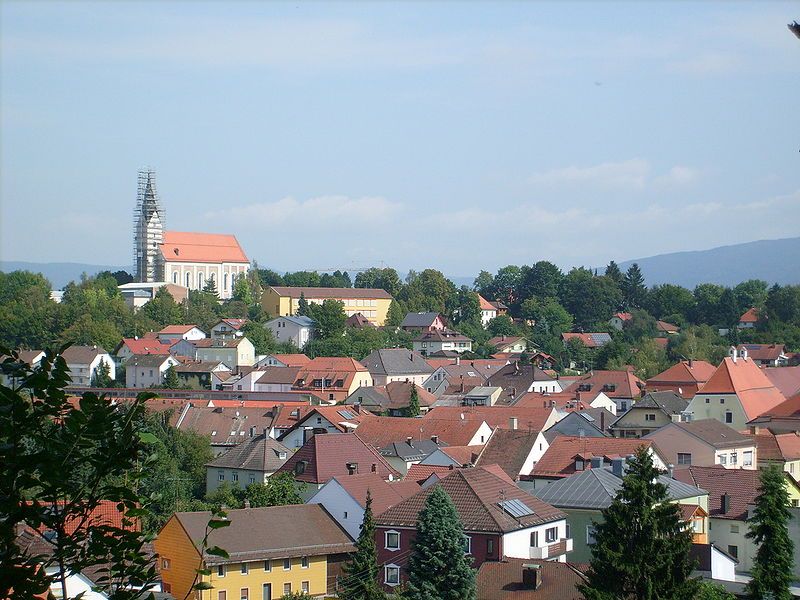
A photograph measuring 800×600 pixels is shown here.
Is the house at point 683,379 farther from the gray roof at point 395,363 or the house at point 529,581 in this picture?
the house at point 529,581

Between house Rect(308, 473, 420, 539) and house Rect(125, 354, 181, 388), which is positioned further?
house Rect(125, 354, 181, 388)

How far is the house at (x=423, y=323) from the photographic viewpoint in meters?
91.5

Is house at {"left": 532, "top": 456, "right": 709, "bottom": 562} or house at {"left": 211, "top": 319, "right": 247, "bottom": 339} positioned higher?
house at {"left": 211, "top": 319, "right": 247, "bottom": 339}

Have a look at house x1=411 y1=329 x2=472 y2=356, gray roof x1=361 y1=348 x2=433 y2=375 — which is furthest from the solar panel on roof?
house x1=411 y1=329 x2=472 y2=356

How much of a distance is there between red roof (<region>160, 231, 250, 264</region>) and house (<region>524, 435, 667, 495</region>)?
7700 cm

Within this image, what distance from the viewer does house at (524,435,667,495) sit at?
98.6 feet

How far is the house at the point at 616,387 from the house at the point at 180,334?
3149 cm

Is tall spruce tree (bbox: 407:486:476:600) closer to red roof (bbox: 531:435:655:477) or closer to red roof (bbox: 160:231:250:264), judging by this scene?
red roof (bbox: 531:435:655:477)

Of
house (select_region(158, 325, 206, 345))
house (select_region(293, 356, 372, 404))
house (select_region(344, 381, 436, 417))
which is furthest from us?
house (select_region(158, 325, 206, 345))

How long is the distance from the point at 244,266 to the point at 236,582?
90477 millimetres

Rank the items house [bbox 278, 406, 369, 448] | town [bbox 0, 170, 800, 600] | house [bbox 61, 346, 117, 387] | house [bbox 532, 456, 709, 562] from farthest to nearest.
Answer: house [bbox 61, 346, 117, 387]
house [bbox 278, 406, 369, 448]
house [bbox 532, 456, 709, 562]
town [bbox 0, 170, 800, 600]

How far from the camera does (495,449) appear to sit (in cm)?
3375


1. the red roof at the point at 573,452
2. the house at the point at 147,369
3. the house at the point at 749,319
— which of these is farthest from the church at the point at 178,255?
the red roof at the point at 573,452

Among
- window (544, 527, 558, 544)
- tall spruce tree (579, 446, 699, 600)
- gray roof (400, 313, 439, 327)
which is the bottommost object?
window (544, 527, 558, 544)
